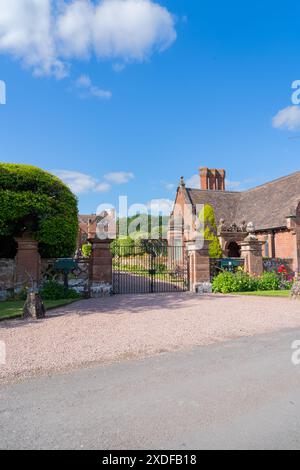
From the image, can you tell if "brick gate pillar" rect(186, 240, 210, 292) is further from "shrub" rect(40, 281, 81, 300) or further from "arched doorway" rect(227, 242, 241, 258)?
"arched doorway" rect(227, 242, 241, 258)

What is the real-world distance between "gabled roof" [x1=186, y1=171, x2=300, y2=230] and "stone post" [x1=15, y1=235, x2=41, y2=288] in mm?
16495

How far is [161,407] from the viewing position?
361 centimetres

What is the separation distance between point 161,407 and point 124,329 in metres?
4.05

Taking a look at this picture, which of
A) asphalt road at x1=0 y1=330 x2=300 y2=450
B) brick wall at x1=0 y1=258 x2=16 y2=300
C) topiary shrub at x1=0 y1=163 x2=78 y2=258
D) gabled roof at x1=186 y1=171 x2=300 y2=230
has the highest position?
gabled roof at x1=186 y1=171 x2=300 y2=230

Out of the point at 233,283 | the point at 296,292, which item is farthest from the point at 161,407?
the point at 233,283

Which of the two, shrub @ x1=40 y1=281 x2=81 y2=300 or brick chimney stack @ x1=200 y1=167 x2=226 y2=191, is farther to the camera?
brick chimney stack @ x1=200 y1=167 x2=226 y2=191

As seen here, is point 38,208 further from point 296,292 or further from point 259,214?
point 259,214

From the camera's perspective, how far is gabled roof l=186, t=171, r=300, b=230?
77.4 feet

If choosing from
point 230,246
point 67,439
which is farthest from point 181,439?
point 230,246

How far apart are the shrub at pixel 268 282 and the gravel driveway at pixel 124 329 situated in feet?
12.2


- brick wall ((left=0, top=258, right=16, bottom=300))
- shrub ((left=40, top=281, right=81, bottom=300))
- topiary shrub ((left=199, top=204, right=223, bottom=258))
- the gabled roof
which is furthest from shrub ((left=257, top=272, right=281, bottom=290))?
brick wall ((left=0, top=258, right=16, bottom=300))

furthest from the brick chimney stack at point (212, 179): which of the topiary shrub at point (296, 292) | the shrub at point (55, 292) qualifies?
A: the shrub at point (55, 292)

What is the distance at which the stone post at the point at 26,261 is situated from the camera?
12727mm

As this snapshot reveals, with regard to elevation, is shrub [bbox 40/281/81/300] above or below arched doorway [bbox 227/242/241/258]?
below
